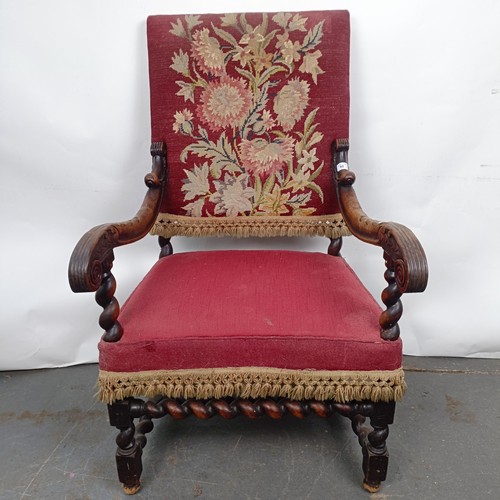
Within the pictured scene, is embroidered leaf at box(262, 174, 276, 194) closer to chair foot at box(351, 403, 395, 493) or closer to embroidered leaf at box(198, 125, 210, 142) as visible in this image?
embroidered leaf at box(198, 125, 210, 142)

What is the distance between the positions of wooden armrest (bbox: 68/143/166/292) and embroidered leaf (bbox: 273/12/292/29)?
649 mm

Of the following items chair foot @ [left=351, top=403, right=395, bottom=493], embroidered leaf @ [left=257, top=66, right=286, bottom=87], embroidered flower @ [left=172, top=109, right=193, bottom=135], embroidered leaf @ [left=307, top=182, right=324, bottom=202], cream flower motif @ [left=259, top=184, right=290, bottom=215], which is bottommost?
chair foot @ [left=351, top=403, right=395, bottom=493]

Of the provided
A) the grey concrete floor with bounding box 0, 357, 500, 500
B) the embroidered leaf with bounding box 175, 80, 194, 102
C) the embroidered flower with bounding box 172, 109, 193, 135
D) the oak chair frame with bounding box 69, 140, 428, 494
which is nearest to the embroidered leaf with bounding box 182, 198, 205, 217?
the oak chair frame with bounding box 69, 140, 428, 494

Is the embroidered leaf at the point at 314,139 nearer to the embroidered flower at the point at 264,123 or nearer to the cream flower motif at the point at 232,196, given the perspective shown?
the embroidered flower at the point at 264,123

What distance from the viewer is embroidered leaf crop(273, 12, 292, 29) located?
4.62 ft

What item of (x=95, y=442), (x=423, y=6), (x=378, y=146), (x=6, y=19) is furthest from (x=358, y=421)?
(x=6, y=19)

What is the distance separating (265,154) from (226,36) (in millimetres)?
396

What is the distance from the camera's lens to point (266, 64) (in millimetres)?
1432

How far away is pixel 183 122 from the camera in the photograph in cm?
Result: 146

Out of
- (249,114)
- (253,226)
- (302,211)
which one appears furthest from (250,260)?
(249,114)

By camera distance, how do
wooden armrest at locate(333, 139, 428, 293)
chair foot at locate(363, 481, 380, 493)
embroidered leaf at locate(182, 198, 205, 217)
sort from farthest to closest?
embroidered leaf at locate(182, 198, 205, 217), chair foot at locate(363, 481, 380, 493), wooden armrest at locate(333, 139, 428, 293)

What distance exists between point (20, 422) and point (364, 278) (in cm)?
144

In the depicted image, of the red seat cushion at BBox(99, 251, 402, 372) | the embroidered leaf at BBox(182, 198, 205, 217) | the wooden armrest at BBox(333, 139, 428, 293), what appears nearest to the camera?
the wooden armrest at BBox(333, 139, 428, 293)

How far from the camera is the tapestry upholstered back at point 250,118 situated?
142cm
